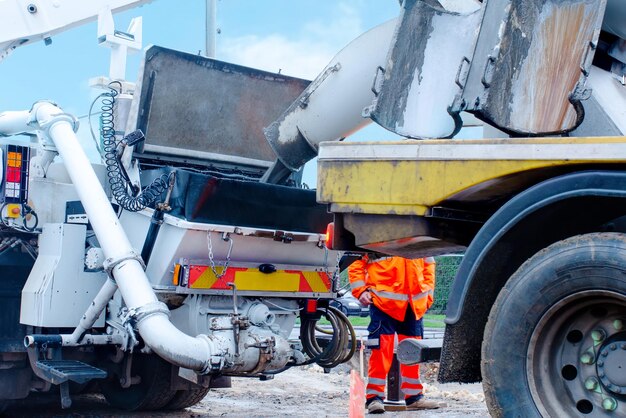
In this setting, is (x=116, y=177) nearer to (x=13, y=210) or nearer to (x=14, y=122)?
(x=13, y=210)

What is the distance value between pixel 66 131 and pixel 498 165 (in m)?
3.87

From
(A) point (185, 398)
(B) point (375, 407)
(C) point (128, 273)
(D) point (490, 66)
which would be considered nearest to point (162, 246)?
(C) point (128, 273)

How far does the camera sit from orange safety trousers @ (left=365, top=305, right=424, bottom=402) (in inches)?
245

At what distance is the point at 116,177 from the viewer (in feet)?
18.9

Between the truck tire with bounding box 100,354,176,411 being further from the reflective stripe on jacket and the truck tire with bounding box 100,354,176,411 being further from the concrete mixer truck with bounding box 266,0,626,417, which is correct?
the concrete mixer truck with bounding box 266,0,626,417

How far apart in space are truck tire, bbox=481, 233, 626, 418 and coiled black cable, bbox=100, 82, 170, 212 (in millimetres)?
3064

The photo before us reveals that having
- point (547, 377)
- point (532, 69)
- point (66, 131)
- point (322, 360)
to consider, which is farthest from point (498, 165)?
point (66, 131)

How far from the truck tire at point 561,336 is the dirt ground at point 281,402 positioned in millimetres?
3327

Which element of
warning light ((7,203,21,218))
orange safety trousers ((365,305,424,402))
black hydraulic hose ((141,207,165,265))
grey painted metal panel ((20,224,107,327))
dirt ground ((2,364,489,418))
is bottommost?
dirt ground ((2,364,489,418))

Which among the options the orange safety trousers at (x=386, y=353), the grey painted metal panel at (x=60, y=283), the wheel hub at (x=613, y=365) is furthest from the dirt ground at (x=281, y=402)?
the wheel hub at (x=613, y=365)

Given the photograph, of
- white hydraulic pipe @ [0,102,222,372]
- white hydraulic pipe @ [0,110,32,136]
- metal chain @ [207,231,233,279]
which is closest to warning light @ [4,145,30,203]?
white hydraulic pipe @ [0,102,222,372]

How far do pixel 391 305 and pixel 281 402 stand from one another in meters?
1.36

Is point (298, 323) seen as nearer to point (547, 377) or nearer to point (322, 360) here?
point (322, 360)

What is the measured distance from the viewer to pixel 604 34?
10.8 feet
